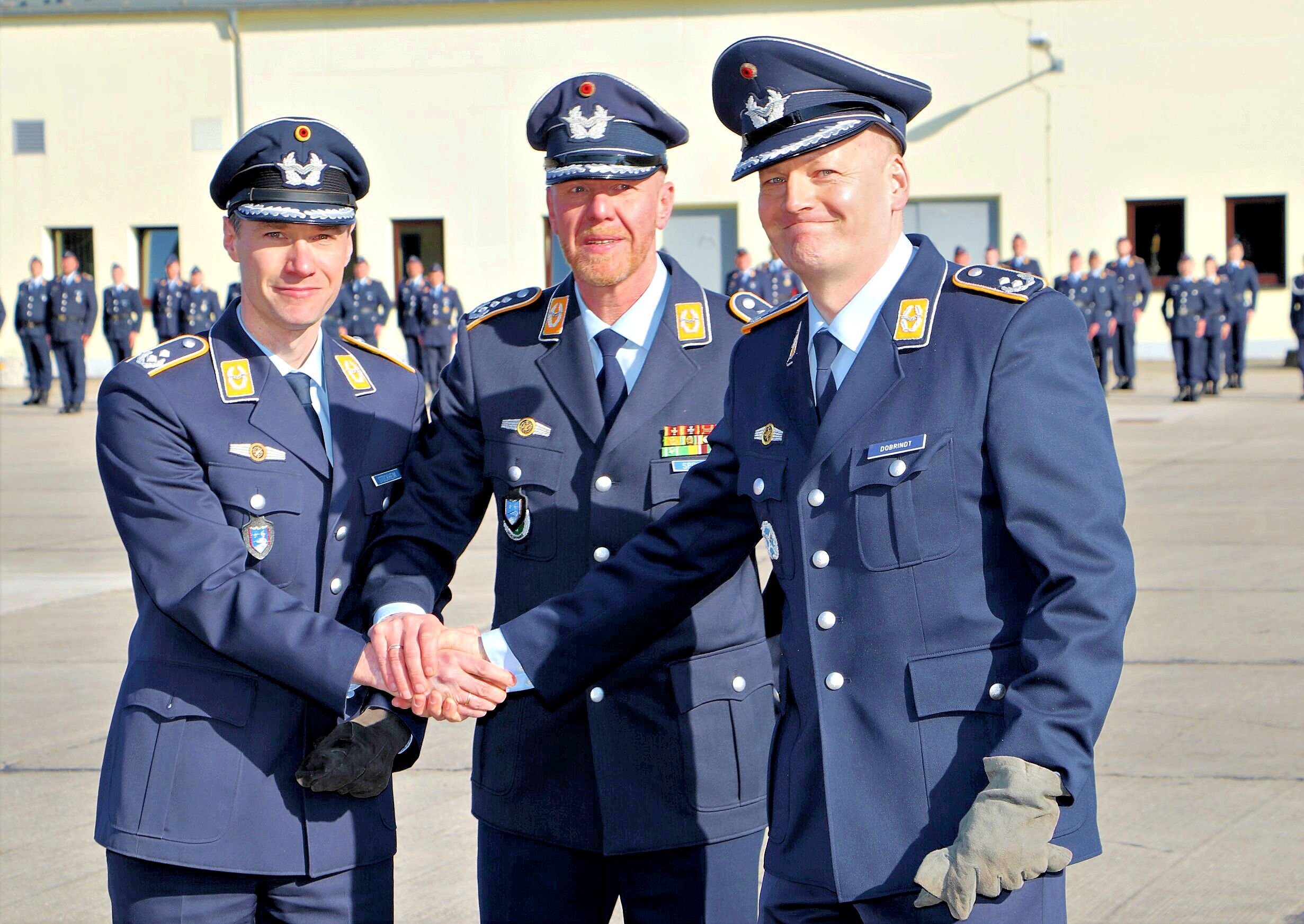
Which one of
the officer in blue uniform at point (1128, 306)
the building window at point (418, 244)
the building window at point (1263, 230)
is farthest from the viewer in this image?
the building window at point (418, 244)

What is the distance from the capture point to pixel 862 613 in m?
2.27

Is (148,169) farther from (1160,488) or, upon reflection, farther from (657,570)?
(657,570)

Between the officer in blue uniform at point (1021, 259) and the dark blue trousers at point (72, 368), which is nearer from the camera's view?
the dark blue trousers at point (72, 368)

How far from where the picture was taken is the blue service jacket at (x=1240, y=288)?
21172mm

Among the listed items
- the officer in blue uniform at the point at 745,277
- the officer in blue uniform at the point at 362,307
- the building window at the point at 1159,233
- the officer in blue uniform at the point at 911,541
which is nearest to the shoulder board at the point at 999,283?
the officer in blue uniform at the point at 911,541

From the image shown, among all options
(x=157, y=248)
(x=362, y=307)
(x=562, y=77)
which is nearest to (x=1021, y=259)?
(x=562, y=77)

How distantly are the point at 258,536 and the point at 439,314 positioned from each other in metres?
20.7

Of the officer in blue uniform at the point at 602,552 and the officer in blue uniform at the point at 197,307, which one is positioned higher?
the officer in blue uniform at the point at 197,307

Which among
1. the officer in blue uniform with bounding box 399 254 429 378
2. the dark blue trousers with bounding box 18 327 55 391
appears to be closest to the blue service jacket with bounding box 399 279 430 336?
the officer in blue uniform with bounding box 399 254 429 378

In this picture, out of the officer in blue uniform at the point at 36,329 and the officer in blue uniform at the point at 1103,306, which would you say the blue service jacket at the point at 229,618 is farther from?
the officer in blue uniform at the point at 36,329

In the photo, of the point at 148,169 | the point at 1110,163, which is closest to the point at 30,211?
the point at 148,169

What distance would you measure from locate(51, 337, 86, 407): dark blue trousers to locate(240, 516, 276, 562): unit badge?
1946 cm

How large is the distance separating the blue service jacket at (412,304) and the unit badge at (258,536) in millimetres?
20992

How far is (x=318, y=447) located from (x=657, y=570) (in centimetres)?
70
